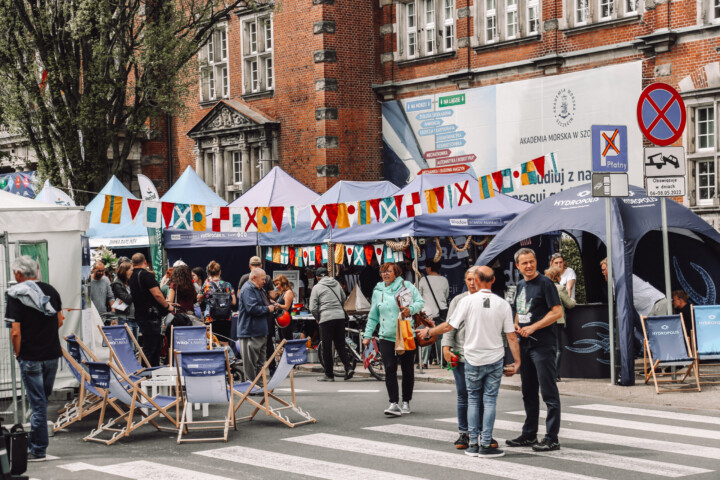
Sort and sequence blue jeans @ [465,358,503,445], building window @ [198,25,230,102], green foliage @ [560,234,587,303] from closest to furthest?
blue jeans @ [465,358,503,445] < green foliage @ [560,234,587,303] < building window @ [198,25,230,102]

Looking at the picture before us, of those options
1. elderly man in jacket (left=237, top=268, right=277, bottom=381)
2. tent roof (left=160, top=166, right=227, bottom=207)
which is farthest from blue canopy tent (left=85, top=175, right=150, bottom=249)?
elderly man in jacket (left=237, top=268, right=277, bottom=381)

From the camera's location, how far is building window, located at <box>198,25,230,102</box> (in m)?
34.5

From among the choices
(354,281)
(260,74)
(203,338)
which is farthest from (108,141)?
(203,338)

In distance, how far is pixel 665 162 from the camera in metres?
14.1

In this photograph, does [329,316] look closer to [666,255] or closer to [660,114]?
[666,255]

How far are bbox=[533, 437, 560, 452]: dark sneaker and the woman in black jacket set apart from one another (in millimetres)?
8271

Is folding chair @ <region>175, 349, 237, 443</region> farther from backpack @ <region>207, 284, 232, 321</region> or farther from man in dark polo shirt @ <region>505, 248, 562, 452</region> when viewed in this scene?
backpack @ <region>207, 284, 232, 321</region>

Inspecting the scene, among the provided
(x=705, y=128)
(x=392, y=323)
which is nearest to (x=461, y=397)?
(x=392, y=323)

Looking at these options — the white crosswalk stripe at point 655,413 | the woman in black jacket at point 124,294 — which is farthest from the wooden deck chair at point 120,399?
the white crosswalk stripe at point 655,413

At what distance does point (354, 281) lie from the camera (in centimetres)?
2338

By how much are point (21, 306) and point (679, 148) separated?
8884 mm

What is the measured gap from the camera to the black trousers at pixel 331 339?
16.7 m

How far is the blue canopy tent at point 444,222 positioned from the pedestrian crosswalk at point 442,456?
6924mm

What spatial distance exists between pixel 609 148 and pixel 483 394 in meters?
6.00
